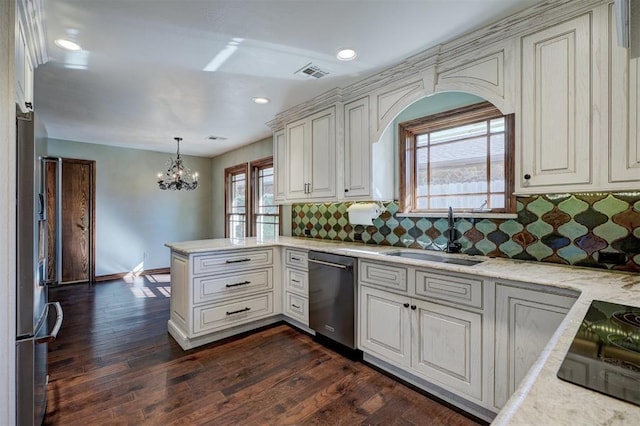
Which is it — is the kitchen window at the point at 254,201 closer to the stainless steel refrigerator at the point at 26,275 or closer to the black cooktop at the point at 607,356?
the stainless steel refrigerator at the point at 26,275

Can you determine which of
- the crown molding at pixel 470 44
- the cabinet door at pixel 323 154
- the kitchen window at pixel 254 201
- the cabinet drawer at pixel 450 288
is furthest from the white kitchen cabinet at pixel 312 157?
the cabinet drawer at pixel 450 288

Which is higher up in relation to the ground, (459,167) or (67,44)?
(67,44)

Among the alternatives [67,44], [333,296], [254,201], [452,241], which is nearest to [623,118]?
[452,241]

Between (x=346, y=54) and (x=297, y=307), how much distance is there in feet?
7.90

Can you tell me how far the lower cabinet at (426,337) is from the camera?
6.16 ft

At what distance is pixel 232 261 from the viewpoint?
3.07 meters

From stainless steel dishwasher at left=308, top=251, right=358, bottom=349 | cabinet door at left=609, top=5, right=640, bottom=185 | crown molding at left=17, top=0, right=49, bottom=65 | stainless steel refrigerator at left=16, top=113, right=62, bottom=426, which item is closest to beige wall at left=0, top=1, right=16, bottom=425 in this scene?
stainless steel refrigerator at left=16, top=113, right=62, bottom=426

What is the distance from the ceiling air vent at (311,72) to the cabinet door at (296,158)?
78cm

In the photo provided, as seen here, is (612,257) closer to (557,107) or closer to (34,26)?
(557,107)

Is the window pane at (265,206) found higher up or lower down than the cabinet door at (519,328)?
higher up

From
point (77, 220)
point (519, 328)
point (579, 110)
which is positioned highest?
point (579, 110)

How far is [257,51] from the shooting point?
2.28m

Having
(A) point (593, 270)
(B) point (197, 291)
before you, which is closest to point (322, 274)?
(B) point (197, 291)

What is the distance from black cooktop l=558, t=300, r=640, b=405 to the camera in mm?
617
